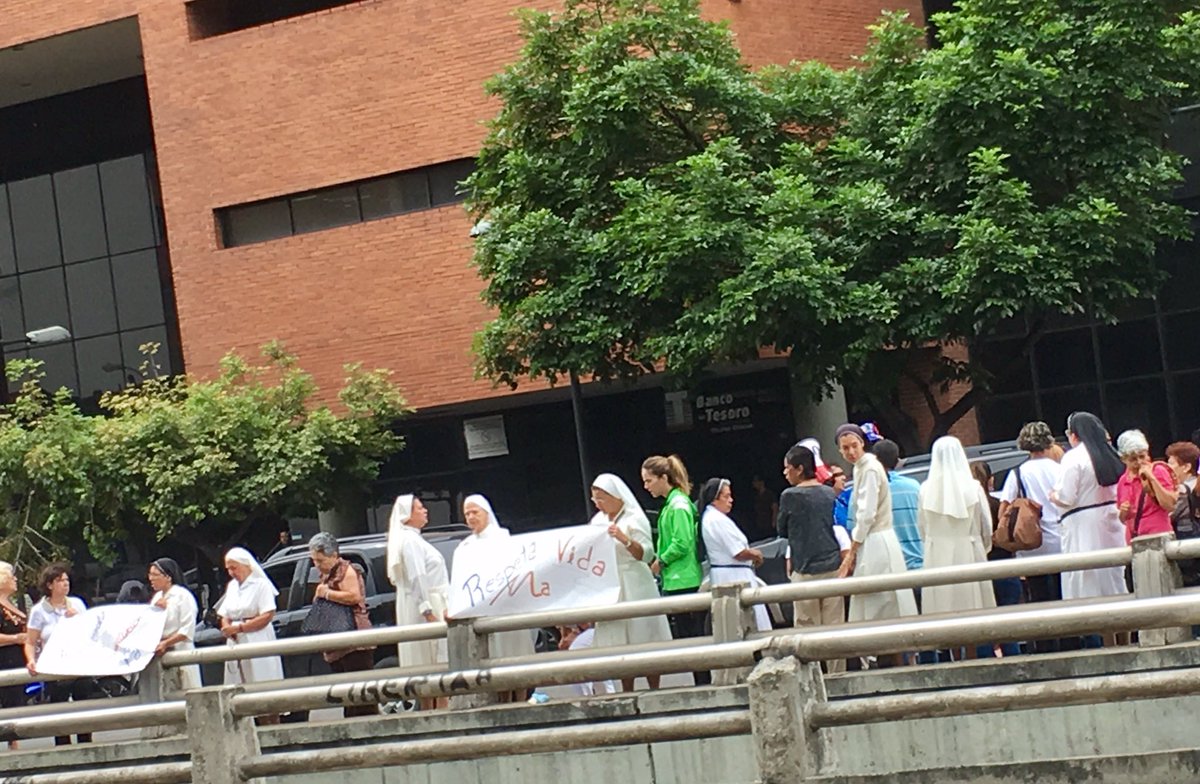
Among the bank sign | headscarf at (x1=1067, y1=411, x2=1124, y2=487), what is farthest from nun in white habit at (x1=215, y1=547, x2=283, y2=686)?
the bank sign

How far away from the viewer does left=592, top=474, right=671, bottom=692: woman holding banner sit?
11312 millimetres

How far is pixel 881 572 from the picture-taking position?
11.4 m

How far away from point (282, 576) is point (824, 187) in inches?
340

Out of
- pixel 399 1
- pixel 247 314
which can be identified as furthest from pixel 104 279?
pixel 399 1

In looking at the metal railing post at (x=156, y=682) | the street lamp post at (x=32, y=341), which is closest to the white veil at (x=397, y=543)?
the metal railing post at (x=156, y=682)

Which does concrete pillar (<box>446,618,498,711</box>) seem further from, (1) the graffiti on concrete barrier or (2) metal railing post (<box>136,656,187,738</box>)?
(1) the graffiti on concrete barrier

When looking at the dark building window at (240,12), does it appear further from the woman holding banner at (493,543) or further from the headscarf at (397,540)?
the woman holding banner at (493,543)

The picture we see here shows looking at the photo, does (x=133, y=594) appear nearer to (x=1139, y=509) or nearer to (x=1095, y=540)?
(x=1095, y=540)

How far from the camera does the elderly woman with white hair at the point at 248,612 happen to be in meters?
12.7

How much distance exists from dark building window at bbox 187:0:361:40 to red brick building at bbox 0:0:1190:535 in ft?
0.12

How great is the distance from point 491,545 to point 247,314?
17.6m

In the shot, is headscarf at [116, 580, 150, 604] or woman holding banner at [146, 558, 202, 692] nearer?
woman holding banner at [146, 558, 202, 692]

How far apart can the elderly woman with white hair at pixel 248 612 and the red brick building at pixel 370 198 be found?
13813 millimetres

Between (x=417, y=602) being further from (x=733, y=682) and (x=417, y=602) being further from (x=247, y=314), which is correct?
(x=247, y=314)
